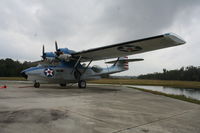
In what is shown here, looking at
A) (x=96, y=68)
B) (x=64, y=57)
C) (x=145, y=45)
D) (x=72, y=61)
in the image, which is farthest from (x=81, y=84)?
(x=145, y=45)

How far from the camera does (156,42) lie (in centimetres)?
1164

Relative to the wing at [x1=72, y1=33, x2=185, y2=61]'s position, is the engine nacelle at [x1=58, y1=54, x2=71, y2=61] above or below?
below

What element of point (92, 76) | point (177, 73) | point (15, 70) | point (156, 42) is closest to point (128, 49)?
point (156, 42)

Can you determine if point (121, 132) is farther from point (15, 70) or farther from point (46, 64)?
point (15, 70)

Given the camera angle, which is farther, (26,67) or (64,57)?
(26,67)

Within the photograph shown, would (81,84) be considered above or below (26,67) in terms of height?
below

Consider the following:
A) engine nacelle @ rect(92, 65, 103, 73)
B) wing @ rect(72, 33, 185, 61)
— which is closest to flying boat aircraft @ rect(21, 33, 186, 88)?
wing @ rect(72, 33, 185, 61)

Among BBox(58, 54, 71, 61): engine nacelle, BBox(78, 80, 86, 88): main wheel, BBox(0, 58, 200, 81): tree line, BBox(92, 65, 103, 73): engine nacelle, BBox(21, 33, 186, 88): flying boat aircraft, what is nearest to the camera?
BBox(21, 33, 186, 88): flying boat aircraft

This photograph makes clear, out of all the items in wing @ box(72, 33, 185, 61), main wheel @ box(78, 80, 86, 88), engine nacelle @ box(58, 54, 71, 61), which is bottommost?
main wheel @ box(78, 80, 86, 88)

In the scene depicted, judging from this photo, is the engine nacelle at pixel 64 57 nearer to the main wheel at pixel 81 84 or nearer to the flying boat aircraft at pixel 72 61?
the flying boat aircraft at pixel 72 61

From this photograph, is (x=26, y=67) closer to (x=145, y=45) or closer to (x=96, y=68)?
(x=96, y=68)

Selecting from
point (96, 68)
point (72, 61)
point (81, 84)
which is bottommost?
point (81, 84)

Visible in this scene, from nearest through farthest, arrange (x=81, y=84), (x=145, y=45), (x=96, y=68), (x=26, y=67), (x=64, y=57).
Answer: (x=145, y=45)
(x=64, y=57)
(x=81, y=84)
(x=96, y=68)
(x=26, y=67)

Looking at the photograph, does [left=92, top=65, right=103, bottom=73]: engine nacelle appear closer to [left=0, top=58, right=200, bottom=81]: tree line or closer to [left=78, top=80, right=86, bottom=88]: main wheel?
[left=78, top=80, right=86, bottom=88]: main wheel
